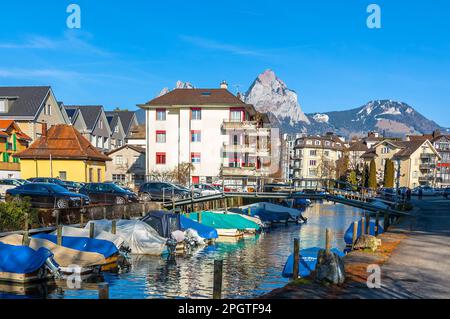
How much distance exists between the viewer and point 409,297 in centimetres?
1431

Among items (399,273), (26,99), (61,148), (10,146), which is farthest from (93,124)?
(399,273)

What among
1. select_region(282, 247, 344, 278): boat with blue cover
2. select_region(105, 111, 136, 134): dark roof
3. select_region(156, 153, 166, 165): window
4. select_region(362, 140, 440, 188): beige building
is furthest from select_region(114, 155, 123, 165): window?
select_region(362, 140, 440, 188): beige building

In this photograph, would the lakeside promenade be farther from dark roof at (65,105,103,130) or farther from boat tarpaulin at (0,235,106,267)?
dark roof at (65,105,103,130)

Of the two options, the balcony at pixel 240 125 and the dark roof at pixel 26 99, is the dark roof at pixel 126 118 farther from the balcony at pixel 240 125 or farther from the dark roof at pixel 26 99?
the balcony at pixel 240 125

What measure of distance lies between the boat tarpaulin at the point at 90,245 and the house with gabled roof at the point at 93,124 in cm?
5713

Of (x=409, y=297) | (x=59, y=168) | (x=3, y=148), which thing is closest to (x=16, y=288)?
(x=409, y=297)

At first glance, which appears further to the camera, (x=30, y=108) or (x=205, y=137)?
(x=205, y=137)

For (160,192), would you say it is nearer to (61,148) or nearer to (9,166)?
(61,148)

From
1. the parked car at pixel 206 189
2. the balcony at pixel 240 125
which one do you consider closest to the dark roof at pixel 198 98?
the balcony at pixel 240 125

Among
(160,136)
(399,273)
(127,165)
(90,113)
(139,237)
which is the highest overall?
(90,113)

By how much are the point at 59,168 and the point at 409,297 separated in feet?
171

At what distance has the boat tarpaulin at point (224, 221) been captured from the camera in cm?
4731

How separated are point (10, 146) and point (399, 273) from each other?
190 feet

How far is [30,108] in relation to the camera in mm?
71938
